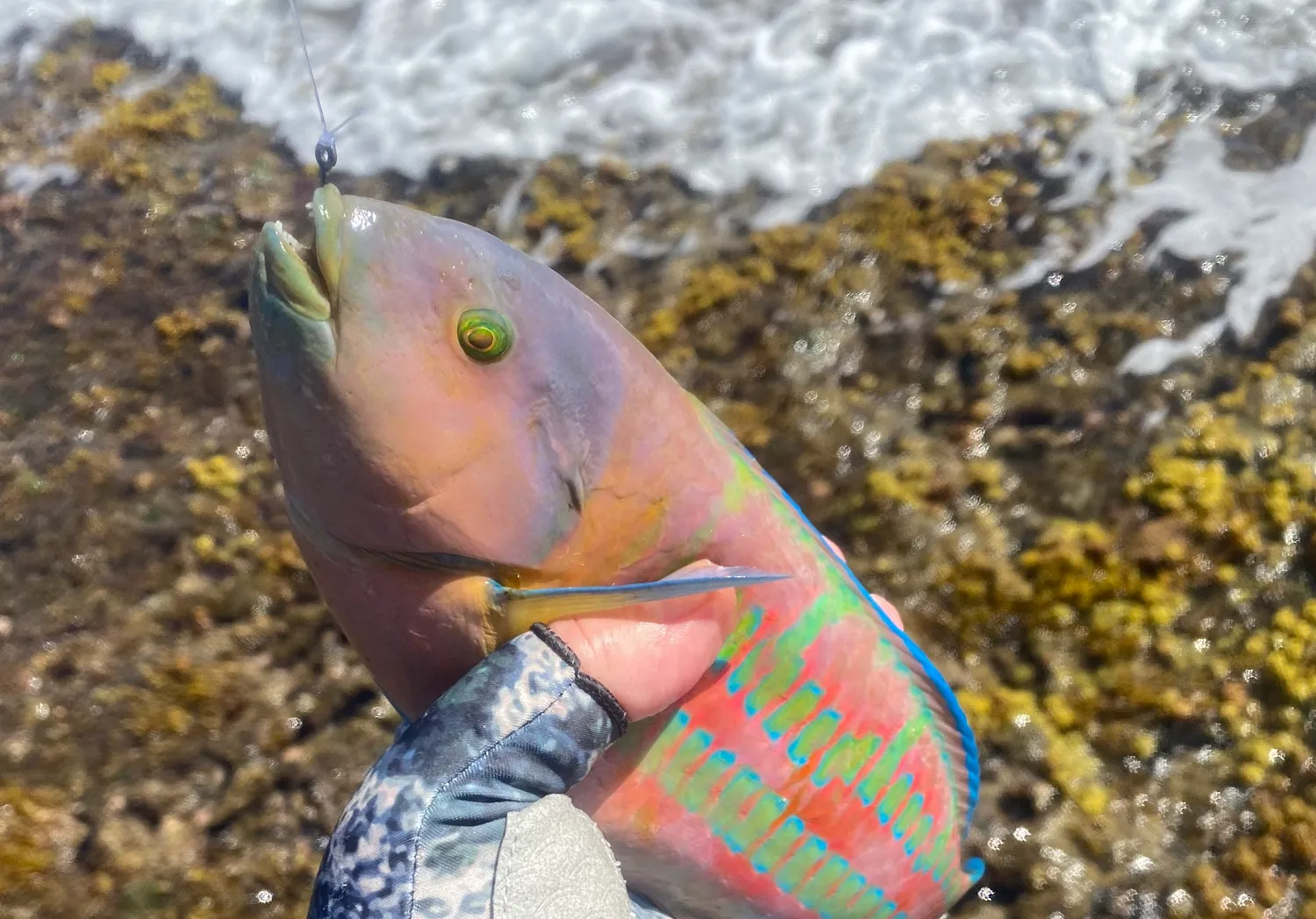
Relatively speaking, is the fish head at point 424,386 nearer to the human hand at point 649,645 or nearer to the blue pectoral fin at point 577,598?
the blue pectoral fin at point 577,598

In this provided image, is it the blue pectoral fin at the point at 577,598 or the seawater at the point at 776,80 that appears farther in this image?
the seawater at the point at 776,80

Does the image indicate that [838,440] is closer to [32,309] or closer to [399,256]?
[399,256]

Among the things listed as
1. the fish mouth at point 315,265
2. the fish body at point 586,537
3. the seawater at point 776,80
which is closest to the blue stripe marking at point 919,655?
the fish body at point 586,537

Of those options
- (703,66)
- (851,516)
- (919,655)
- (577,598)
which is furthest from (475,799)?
(703,66)

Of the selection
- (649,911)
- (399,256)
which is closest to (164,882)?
(649,911)

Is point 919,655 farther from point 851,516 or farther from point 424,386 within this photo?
point 851,516

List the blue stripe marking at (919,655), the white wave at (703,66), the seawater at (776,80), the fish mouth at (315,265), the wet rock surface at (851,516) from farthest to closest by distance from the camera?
1. the white wave at (703,66)
2. the seawater at (776,80)
3. the wet rock surface at (851,516)
4. the blue stripe marking at (919,655)
5. the fish mouth at (315,265)

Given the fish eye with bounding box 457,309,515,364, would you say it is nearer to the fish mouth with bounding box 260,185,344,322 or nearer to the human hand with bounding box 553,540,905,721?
the fish mouth with bounding box 260,185,344,322
